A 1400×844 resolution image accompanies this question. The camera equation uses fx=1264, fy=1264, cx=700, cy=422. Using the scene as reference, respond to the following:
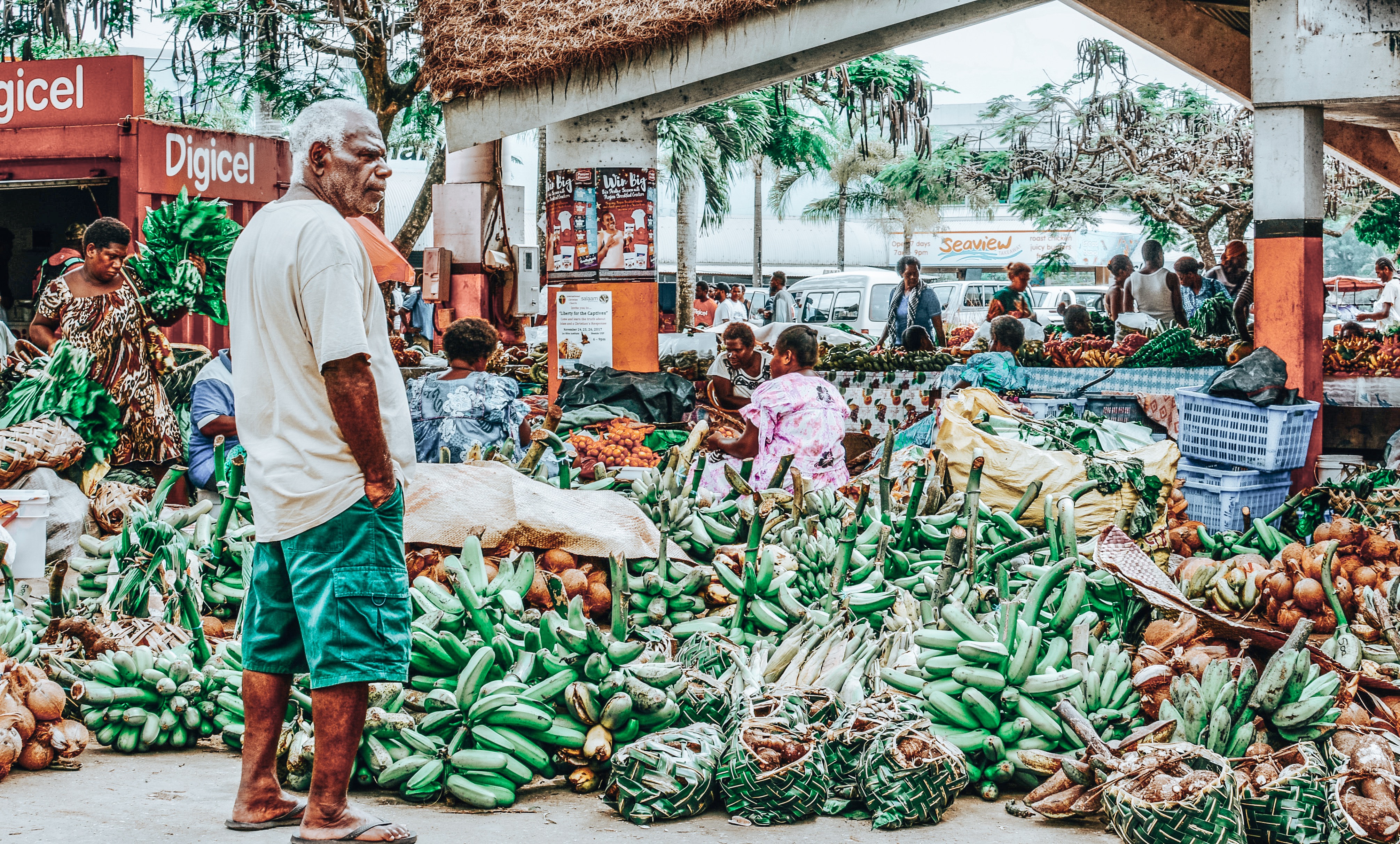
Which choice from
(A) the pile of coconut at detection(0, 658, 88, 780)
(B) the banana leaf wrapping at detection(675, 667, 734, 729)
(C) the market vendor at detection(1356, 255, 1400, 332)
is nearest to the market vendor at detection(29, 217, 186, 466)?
(A) the pile of coconut at detection(0, 658, 88, 780)

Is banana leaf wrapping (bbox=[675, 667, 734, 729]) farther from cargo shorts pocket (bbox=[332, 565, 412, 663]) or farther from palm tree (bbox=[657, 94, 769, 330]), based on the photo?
palm tree (bbox=[657, 94, 769, 330])

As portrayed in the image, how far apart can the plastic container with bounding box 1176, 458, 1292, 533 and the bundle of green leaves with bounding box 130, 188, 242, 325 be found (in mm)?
5182

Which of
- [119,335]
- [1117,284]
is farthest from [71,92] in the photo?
[1117,284]

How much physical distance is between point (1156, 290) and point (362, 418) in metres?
9.47

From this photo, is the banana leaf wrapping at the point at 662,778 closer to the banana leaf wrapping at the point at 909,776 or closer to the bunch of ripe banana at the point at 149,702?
the banana leaf wrapping at the point at 909,776

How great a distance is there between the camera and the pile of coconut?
336 cm

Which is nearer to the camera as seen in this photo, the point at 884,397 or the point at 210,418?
the point at 210,418

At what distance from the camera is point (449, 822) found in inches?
122

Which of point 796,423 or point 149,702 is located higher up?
point 796,423

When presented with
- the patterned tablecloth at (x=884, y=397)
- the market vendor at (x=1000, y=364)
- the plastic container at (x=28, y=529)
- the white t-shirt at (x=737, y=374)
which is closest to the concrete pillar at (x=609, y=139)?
the white t-shirt at (x=737, y=374)

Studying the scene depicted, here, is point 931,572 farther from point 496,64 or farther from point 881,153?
point 881,153

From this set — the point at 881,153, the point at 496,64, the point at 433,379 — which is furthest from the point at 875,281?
the point at 881,153

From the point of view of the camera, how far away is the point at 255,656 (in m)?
2.93

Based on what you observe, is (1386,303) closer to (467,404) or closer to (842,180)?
(467,404)
